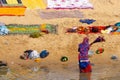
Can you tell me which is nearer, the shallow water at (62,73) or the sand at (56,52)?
the shallow water at (62,73)

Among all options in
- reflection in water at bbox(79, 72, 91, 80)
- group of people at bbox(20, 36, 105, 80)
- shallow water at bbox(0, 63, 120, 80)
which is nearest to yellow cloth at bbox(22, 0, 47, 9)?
group of people at bbox(20, 36, 105, 80)

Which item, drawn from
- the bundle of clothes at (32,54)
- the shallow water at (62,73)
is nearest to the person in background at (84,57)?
the shallow water at (62,73)

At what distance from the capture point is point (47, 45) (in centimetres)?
2009

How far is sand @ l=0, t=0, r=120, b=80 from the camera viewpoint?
58.8 ft

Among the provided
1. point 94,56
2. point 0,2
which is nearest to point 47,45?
point 94,56

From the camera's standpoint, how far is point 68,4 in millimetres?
24266

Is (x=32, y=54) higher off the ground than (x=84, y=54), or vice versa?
(x=32, y=54)

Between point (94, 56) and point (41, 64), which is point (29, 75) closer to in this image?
point (41, 64)

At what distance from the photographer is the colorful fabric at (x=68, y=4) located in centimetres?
2403

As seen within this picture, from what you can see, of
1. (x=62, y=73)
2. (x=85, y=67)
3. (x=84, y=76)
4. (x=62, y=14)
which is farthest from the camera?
(x=62, y=14)

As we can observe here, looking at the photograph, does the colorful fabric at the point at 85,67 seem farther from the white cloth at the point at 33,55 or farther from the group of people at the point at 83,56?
the white cloth at the point at 33,55

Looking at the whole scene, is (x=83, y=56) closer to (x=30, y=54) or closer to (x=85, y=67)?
(x=85, y=67)

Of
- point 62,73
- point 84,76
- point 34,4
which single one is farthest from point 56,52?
point 34,4

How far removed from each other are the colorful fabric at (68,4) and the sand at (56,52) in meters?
1.34
